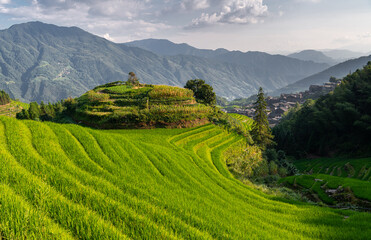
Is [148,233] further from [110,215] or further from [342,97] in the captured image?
[342,97]

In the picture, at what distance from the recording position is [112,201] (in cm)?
576

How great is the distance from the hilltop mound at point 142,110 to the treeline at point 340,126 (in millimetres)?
A: 33600

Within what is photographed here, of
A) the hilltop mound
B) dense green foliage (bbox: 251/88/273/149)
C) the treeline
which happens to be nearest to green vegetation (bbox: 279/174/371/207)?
the hilltop mound

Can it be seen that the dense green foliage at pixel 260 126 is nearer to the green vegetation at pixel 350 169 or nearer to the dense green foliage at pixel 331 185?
the green vegetation at pixel 350 169

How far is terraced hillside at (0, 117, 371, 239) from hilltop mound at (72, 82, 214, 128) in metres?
16.2

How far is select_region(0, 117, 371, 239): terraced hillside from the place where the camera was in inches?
169

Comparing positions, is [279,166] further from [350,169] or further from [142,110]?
[142,110]

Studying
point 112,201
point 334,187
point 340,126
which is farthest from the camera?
point 340,126

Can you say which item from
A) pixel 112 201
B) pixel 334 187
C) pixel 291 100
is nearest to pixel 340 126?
pixel 334 187

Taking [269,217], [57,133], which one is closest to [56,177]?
[57,133]

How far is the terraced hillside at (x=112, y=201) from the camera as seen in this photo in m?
4.30

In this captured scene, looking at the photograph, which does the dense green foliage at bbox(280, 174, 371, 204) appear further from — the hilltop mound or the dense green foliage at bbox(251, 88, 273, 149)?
the dense green foliage at bbox(251, 88, 273, 149)

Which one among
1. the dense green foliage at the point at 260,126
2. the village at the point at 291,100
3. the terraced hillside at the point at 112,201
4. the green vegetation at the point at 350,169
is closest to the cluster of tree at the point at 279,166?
the dense green foliage at the point at 260,126

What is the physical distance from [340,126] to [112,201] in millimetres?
57517
